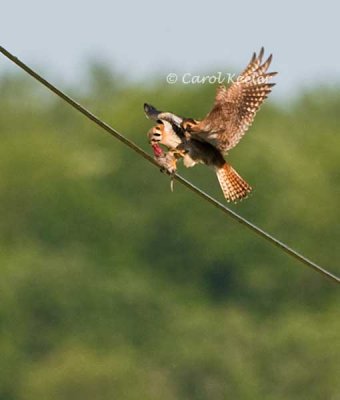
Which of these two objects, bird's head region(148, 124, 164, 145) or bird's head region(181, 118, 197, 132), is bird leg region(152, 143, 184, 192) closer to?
bird's head region(148, 124, 164, 145)

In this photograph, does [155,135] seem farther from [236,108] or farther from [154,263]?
[154,263]

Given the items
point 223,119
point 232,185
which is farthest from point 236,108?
point 232,185

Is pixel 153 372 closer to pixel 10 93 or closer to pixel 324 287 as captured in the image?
pixel 324 287

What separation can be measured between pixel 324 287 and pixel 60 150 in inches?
496

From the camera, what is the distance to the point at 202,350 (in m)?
43.1

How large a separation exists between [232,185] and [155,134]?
95cm

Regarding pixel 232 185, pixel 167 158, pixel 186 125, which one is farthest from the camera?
pixel 232 185

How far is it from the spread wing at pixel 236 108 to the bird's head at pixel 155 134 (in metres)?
0.35

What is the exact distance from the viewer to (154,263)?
54156 millimetres

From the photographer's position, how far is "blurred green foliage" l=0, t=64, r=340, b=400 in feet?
138

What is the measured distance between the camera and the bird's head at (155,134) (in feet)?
40.4

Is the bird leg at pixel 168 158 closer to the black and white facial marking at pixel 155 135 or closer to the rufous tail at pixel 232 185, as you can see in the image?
the black and white facial marking at pixel 155 135

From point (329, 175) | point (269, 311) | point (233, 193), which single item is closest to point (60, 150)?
point (329, 175)

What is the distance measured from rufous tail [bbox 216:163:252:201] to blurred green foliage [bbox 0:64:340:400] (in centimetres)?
2592
